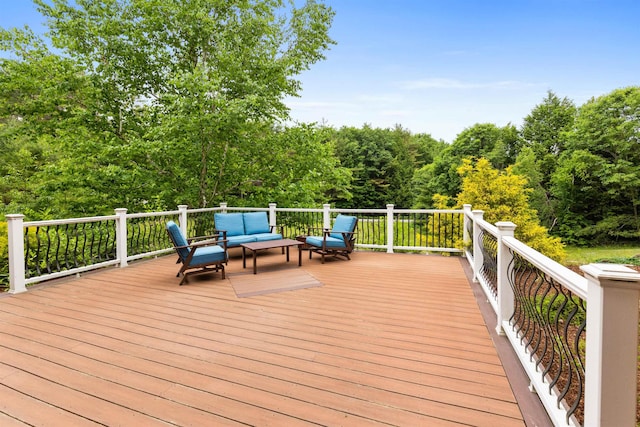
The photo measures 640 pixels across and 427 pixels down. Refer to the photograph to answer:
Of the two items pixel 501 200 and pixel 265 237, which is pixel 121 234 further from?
pixel 501 200

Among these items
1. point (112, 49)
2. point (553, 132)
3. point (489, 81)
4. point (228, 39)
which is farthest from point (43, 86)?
point (553, 132)

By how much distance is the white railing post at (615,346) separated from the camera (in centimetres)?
118

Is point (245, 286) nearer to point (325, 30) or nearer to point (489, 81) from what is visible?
point (325, 30)

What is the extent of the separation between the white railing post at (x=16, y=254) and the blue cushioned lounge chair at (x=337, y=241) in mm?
4202

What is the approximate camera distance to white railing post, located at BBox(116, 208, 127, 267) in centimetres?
564

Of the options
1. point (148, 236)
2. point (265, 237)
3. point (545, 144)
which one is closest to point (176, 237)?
point (265, 237)

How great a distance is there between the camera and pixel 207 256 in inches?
195

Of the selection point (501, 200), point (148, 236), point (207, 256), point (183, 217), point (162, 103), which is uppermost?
point (162, 103)

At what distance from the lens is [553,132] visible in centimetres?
2322

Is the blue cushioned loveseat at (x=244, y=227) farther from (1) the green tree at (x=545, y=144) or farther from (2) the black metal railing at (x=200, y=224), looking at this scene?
(1) the green tree at (x=545, y=144)

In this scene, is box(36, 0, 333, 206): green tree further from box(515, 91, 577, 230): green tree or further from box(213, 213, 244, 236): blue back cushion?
box(515, 91, 577, 230): green tree

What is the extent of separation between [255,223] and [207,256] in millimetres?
2042

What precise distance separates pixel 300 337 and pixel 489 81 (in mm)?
21055

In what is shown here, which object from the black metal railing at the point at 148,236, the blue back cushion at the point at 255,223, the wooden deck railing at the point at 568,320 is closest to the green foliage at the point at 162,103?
the black metal railing at the point at 148,236
